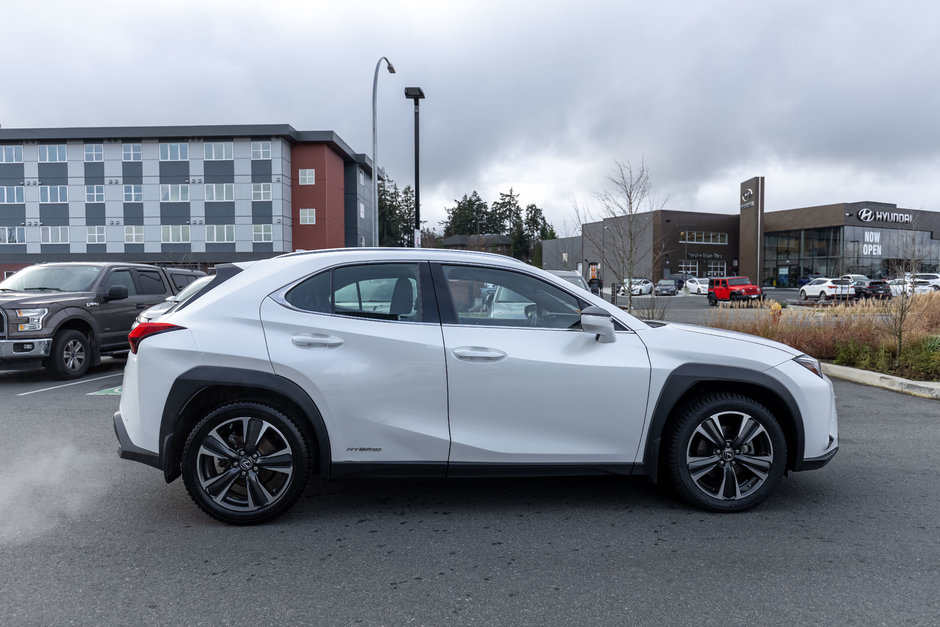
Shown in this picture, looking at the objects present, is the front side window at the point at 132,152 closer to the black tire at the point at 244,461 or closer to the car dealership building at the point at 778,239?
the car dealership building at the point at 778,239

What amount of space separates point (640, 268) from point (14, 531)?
74.2 m

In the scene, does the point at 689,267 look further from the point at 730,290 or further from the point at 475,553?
the point at 475,553

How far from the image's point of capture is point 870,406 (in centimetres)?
806

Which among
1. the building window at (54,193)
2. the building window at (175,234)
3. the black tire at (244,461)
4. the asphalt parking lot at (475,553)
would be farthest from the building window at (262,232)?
the black tire at (244,461)

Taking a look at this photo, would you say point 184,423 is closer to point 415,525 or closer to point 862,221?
point 415,525

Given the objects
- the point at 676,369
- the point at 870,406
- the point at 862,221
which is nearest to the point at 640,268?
the point at 862,221

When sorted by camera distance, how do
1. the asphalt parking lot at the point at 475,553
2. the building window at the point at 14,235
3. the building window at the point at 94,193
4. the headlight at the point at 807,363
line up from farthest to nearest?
the building window at the point at 14,235 < the building window at the point at 94,193 < the headlight at the point at 807,363 < the asphalt parking lot at the point at 475,553

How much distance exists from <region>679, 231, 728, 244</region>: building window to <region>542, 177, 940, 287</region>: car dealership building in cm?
11

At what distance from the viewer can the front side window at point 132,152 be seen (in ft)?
176

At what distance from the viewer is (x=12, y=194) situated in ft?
180

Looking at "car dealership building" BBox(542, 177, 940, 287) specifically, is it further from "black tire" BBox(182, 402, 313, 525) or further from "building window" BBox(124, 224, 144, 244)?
"black tire" BBox(182, 402, 313, 525)

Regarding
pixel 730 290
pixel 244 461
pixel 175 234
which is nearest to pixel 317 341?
pixel 244 461

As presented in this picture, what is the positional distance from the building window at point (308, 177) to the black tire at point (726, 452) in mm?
54302

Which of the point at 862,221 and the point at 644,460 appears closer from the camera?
the point at 644,460
